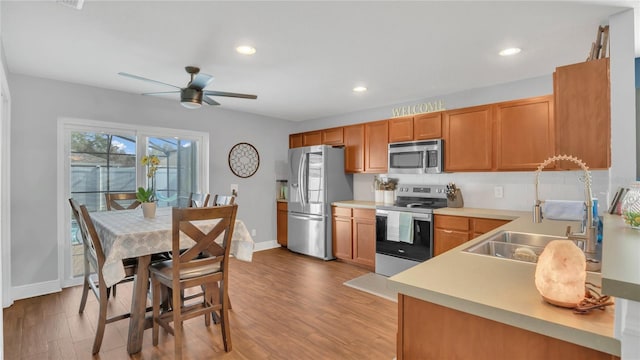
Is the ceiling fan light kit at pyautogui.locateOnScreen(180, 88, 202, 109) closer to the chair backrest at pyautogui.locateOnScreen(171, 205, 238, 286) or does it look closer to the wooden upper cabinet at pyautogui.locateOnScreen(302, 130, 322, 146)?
the chair backrest at pyautogui.locateOnScreen(171, 205, 238, 286)

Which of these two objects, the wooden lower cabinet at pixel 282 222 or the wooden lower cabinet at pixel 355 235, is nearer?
the wooden lower cabinet at pixel 355 235

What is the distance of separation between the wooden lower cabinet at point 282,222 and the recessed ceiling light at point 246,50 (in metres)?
3.08

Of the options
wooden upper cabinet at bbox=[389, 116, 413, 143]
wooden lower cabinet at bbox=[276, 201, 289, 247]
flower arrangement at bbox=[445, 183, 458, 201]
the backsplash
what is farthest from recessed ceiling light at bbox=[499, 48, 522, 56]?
wooden lower cabinet at bbox=[276, 201, 289, 247]

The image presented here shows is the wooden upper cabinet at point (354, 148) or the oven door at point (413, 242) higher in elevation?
the wooden upper cabinet at point (354, 148)

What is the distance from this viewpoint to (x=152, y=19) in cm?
216

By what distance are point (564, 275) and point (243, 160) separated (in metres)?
4.71

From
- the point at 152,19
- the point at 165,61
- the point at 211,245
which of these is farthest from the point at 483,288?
the point at 165,61

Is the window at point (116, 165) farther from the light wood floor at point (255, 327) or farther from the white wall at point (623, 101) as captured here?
the white wall at point (623, 101)

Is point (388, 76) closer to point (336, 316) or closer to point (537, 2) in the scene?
point (537, 2)

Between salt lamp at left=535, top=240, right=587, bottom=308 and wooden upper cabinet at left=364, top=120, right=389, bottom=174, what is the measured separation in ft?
11.6

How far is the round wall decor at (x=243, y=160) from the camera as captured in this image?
5043mm

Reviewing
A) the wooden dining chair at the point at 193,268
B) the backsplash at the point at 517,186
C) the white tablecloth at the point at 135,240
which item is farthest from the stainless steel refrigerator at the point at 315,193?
the wooden dining chair at the point at 193,268

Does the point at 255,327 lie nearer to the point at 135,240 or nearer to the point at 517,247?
the point at 135,240

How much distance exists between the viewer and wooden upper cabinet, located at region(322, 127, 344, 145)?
502 centimetres
